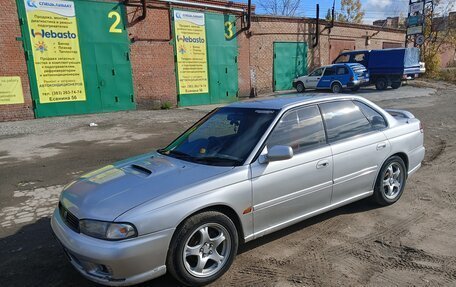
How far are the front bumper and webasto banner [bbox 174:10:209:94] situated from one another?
15.6 meters

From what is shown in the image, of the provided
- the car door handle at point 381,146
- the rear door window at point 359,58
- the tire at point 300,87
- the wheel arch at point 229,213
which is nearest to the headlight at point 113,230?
the wheel arch at point 229,213

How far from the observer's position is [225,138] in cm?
382

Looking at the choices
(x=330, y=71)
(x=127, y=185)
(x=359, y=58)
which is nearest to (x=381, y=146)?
(x=127, y=185)

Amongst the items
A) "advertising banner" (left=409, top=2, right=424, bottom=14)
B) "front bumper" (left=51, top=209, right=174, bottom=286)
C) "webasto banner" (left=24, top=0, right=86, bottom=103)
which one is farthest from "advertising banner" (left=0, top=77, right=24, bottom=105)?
"advertising banner" (left=409, top=2, right=424, bottom=14)

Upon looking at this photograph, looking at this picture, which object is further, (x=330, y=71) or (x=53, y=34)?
(x=330, y=71)

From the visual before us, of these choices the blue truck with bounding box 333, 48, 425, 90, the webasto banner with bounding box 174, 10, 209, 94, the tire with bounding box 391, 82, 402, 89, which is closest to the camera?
the webasto banner with bounding box 174, 10, 209, 94

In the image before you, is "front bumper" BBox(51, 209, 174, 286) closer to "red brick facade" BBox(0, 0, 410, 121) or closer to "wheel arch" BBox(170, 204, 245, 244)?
"wheel arch" BBox(170, 204, 245, 244)

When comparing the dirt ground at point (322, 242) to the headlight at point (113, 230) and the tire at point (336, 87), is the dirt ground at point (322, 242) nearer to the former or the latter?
the headlight at point (113, 230)

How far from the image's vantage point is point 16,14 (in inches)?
522

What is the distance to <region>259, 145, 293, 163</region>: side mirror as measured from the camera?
3377 millimetres

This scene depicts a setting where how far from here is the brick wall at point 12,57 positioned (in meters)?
13.1

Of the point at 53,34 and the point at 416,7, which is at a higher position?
the point at 416,7

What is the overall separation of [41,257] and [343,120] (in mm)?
3587

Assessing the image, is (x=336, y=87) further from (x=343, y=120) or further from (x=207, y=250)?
(x=207, y=250)
